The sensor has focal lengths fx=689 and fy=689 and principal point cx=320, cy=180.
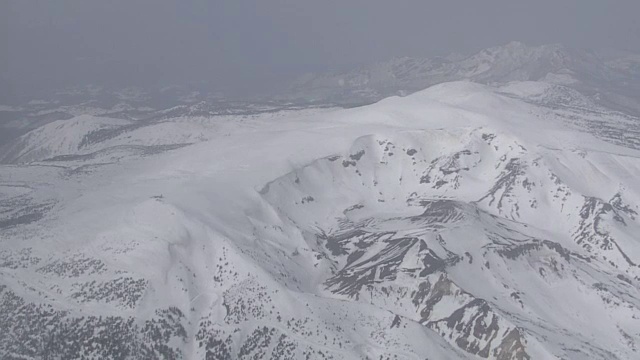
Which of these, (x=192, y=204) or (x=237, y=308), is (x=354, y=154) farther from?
(x=237, y=308)

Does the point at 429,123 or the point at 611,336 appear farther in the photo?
the point at 429,123

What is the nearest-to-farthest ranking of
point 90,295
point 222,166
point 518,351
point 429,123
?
point 518,351
point 90,295
point 222,166
point 429,123

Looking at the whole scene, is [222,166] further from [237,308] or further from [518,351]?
[518,351]

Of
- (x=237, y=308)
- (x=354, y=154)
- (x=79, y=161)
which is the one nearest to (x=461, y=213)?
(x=354, y=154)

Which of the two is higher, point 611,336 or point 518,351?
point 518,351

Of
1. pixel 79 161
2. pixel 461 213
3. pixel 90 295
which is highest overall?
pixel 90 295

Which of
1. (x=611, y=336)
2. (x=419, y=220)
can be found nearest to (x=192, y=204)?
(x=419, y=220)

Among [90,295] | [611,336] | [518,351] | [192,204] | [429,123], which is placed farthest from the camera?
[429,123]
